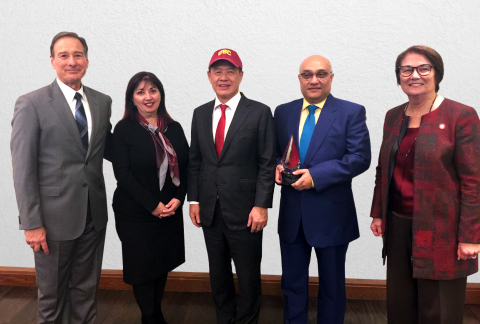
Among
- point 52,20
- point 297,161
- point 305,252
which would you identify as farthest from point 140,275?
point 52,20

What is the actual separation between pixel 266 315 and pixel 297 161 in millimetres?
1261

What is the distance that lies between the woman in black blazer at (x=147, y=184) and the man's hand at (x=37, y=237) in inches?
15.7

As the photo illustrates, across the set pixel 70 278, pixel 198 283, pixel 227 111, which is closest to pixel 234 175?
pixel 227 111

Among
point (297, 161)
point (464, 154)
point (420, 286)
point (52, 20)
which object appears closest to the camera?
point (464, 154)

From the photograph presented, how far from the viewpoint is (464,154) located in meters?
1.60

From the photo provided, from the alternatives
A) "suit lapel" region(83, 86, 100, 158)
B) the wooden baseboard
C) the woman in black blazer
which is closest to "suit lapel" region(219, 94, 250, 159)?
the woman in black blazer

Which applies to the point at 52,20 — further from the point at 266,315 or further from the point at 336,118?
the point at 266,315

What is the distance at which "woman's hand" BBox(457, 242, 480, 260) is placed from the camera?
163 centimetres

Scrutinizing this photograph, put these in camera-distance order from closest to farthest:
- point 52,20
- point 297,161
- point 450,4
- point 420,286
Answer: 1. point 420,286
2. point 297,161
3. point 450,4
4. point 52,20

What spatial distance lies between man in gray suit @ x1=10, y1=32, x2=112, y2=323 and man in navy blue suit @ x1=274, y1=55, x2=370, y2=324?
1025 mm

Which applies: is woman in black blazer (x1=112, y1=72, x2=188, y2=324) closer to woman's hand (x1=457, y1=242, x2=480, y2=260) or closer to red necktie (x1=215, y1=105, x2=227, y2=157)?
red necktie (x1=215, y1=105, x2=227, y2=157)

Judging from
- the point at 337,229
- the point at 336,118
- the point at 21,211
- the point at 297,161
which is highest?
the point at 336,118

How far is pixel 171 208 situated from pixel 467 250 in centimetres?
149

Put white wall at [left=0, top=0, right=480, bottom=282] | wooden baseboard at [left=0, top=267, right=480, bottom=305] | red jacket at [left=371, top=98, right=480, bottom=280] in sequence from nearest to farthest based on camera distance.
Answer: red jacket at [left=371, top=98, right=480, bottom=280] → white wall at [left=0, top=0, right=480, bottom=282] → wooden baseboard at [left=0, top=267, right=480, bottom=305]
